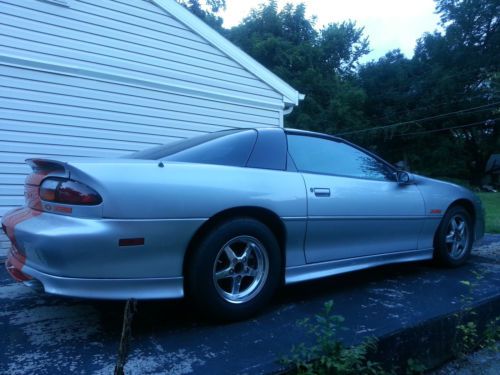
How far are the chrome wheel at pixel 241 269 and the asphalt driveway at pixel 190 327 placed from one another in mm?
194

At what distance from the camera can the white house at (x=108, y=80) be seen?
473 cm

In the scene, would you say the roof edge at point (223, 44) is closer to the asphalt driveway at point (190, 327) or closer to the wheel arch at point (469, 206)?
the wheel arch at point (469, 206)

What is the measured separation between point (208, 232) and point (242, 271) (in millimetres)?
Answer: 370

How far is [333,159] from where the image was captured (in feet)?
10.5

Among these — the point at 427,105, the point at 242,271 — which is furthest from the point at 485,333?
the point at 427,105

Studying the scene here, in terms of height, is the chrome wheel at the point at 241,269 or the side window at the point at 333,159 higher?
the side window at the point at 333,159

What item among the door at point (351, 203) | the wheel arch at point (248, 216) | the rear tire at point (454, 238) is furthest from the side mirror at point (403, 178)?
the wheel arch at point (248, 216)

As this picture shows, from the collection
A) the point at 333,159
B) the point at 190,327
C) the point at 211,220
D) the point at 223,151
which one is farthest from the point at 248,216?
the point at 333,159

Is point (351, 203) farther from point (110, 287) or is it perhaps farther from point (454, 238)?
point (110, 287)

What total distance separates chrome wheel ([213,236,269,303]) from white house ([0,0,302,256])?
3.55m

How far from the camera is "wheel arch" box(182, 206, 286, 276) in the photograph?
229cm

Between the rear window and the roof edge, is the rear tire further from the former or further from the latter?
the roof edge

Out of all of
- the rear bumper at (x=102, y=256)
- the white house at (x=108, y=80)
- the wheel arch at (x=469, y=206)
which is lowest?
the rear bumper at (x=102, y=256)

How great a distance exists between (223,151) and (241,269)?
80 centimetres
